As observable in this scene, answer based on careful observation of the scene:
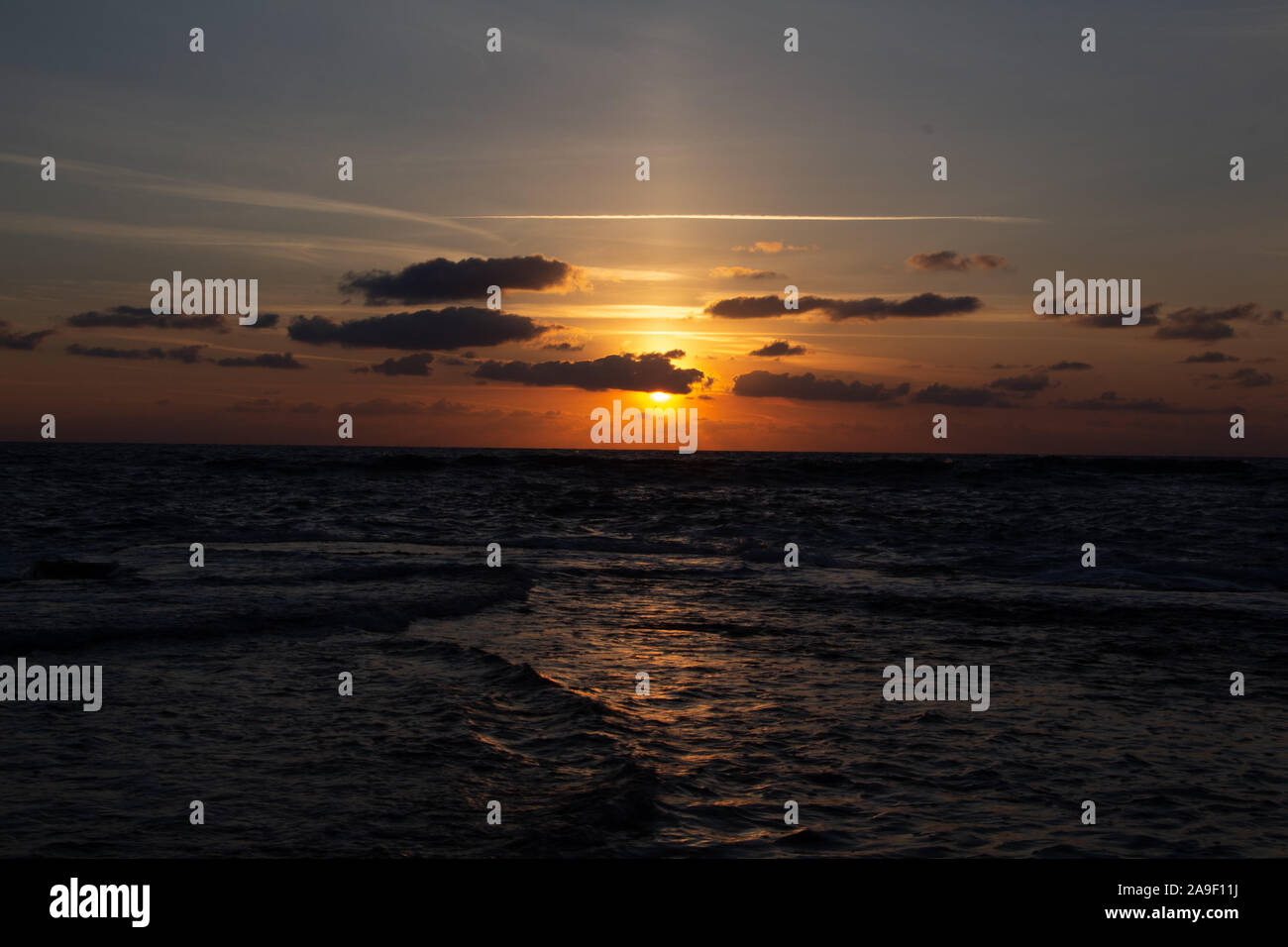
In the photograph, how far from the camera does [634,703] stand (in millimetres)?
9203

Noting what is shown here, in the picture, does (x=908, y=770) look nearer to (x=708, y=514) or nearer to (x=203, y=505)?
(x=708, y=514)

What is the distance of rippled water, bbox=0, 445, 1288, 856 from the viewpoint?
607 centimetres

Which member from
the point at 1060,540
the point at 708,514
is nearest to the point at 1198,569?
the point at 1060,540

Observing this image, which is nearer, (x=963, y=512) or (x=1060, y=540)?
(x=1060, y=540)

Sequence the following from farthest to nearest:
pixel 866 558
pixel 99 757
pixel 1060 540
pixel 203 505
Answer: pixel 203 505
pixel 1060 540
pixel 866 558
pixel 99 757

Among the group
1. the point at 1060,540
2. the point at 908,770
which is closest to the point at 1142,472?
the point at 1060,540

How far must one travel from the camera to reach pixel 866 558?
24.3 m

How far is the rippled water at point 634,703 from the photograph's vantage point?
6074 mm
